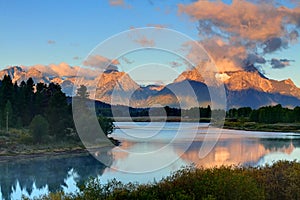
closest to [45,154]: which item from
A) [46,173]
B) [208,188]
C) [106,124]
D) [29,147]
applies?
[29,147]

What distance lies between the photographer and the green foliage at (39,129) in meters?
43.5

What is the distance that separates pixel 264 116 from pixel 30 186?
7655 cm

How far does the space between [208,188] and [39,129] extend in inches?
1413

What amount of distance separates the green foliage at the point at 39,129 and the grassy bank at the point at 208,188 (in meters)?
32.8

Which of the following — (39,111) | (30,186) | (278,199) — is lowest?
(30,186)

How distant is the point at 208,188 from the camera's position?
10266 mm

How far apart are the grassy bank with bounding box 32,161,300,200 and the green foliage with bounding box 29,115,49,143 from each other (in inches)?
1290

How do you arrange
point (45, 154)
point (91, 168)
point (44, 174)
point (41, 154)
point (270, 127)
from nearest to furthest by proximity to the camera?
point (44, 174)
point (91, 168)
point (41, 154)
point (45, 154)
point (270, 127)

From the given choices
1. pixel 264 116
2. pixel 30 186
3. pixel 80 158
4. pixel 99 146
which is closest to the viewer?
pixel 30 186

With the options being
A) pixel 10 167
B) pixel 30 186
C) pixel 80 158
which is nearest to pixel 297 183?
pixel 30 186

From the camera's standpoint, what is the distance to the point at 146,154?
33844 mm

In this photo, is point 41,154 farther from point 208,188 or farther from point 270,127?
point 270,127

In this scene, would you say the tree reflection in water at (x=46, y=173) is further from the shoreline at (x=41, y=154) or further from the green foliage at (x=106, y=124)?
the green foliage at (x=106, y=124)

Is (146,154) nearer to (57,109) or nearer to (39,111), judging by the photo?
(57,109)
